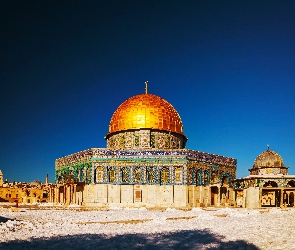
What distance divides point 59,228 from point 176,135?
81.2ft

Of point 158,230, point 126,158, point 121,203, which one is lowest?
point 121,203

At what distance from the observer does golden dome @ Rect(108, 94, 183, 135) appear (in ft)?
117

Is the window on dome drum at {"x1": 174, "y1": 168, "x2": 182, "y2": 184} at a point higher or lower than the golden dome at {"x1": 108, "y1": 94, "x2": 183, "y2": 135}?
→ lower

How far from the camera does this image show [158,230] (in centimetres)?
1307

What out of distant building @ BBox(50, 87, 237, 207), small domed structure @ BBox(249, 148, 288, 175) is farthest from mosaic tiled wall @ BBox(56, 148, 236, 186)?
small domed structure @ BBox(249, 148, 288, 175)

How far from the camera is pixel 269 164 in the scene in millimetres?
43500

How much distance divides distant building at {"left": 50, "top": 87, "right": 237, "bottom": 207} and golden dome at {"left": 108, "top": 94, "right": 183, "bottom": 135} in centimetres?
11

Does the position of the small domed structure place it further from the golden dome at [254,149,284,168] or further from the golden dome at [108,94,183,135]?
the golden dome at [108,94,183,135]

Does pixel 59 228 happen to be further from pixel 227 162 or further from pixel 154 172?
pixel 227 162

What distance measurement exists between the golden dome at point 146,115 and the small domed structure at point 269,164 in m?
13.4

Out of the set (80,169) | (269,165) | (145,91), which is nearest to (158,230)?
(80,169)

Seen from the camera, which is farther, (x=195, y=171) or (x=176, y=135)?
(x=176, y=135)

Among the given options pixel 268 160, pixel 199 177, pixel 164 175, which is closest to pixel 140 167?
pixel 164 175

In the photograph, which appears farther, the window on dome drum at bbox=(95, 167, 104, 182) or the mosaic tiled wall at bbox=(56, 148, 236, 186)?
Result: the mosaic tiled wall at bbox=(56, 148, 236, 186)
